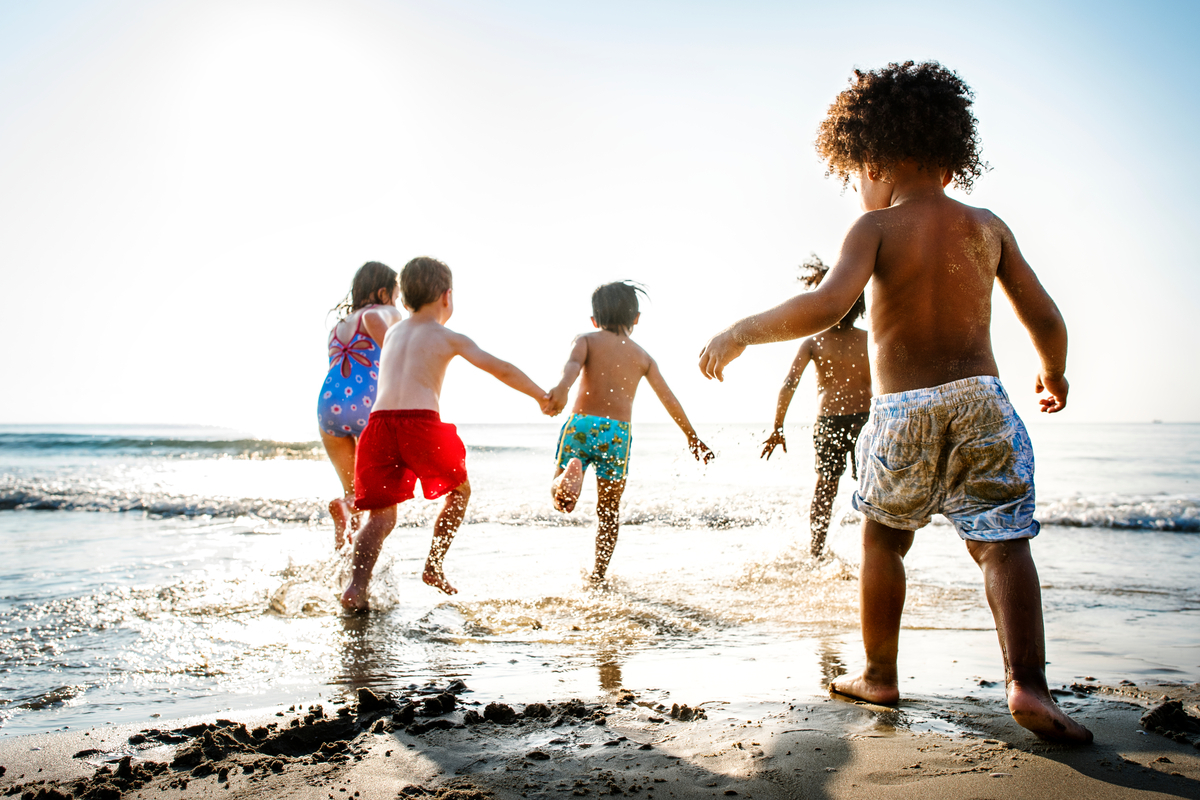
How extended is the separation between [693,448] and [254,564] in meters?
3.12

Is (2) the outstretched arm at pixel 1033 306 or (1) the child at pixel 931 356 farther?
(2) the outstretched arm at pixel 1033 306

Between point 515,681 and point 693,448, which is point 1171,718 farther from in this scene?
point 693,448

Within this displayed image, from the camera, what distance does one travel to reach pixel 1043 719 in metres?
1.66

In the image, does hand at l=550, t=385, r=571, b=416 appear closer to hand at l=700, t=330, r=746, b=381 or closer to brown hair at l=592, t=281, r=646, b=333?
brown hair at l=592, t=281, r=646, b=333

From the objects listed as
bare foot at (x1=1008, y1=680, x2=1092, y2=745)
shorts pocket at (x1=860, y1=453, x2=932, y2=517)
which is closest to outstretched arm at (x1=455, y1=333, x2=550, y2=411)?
shorts pocket at (x1=860, y1=453, x2=932, y2=517)

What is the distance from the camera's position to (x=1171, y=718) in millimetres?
1769

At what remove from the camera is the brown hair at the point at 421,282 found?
12.4 feet

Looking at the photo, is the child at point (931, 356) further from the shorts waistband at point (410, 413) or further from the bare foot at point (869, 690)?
the shorts waistband at point (410, 413)

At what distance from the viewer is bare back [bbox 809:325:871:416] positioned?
16.6ft

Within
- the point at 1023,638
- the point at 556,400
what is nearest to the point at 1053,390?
the point at 1023,638

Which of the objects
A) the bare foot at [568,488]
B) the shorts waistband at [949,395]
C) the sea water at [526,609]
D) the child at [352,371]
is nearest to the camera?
the shorts waistband at [949,395]

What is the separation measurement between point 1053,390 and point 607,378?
2653 millimetres

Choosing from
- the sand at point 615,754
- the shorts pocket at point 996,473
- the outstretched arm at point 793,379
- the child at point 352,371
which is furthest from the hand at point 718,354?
the outstretched arm at point 793,379

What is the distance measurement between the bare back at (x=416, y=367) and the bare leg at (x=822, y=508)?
279cm
